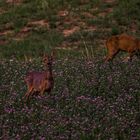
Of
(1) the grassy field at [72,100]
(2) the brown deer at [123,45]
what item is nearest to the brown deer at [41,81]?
(1) the grassy field at [72,100]

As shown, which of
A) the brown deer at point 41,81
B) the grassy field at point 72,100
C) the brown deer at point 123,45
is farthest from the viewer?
the brown deer at point 123,45

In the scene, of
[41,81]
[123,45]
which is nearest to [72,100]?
[41,81]

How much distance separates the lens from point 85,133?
936 cm

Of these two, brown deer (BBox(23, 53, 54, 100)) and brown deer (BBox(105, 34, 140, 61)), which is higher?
brown deer (BBox(23, 53, 54, 100))

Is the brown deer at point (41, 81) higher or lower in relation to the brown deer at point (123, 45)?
higher

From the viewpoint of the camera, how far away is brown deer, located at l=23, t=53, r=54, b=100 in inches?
454

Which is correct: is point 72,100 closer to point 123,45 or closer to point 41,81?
point 41,81

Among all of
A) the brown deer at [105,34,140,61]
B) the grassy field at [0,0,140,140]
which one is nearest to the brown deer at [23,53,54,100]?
the grassy field at [0,0,140,140]

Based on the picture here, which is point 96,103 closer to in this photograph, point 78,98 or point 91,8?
point 78,98

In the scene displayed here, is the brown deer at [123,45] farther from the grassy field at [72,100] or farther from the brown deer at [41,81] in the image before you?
the brown deer at [41,81]

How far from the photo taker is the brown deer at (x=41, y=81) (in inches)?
454

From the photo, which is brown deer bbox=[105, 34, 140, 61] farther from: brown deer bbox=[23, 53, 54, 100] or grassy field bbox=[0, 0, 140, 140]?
brown deer bbox=[23, 53, 54, 100]

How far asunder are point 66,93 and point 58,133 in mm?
2248

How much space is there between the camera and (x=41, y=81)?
11.7 m
